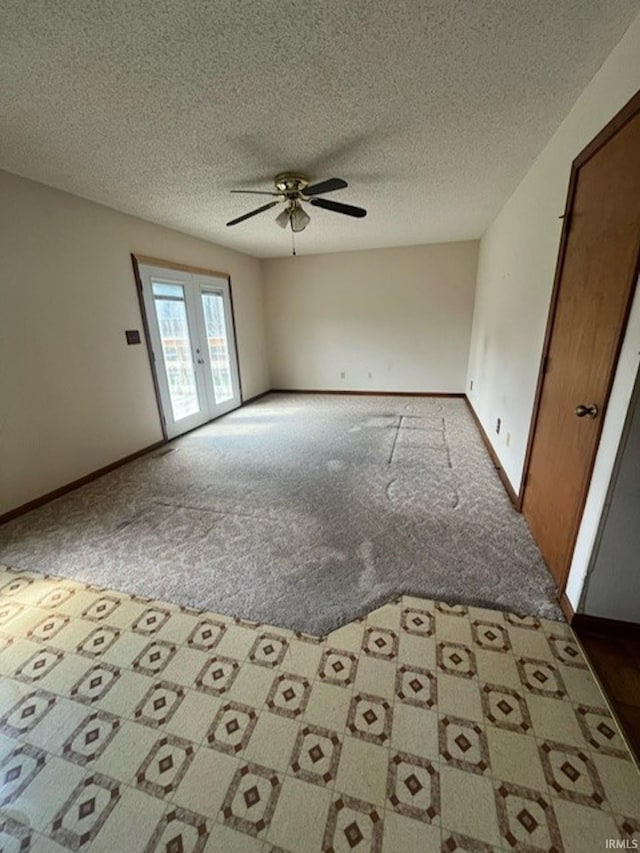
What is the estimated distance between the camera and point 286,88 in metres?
1.66

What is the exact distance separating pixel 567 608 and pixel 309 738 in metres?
1.28

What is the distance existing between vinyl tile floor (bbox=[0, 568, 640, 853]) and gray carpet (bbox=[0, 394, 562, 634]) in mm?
179

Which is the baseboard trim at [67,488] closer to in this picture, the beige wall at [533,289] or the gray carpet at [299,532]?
the gray carpet at [299,532]

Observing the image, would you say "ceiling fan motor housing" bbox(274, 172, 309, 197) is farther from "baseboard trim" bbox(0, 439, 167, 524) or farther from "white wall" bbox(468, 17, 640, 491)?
"baseboard trim" bbox(0, 439, 167, 524)

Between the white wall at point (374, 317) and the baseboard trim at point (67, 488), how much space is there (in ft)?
11.0

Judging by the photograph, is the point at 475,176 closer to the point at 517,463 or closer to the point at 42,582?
the point at 517,463

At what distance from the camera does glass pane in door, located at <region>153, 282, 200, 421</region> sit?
3.96 meters

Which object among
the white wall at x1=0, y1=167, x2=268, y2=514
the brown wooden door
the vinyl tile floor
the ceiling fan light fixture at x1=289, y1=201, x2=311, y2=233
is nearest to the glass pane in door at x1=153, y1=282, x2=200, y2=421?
the white wall at x1=0, y1=167, x2=268, y2=514

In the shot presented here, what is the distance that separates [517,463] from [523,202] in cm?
207

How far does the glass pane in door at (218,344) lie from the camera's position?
478 centimetres

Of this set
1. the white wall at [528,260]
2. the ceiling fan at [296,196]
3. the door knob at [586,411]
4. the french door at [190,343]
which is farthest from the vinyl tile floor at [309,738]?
the french door at [190,343]

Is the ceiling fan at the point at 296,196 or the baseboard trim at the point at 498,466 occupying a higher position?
the ceiling fan at the point at 296,196

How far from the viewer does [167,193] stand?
2.92m

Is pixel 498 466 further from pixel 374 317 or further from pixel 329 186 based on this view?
pixel 374 317
